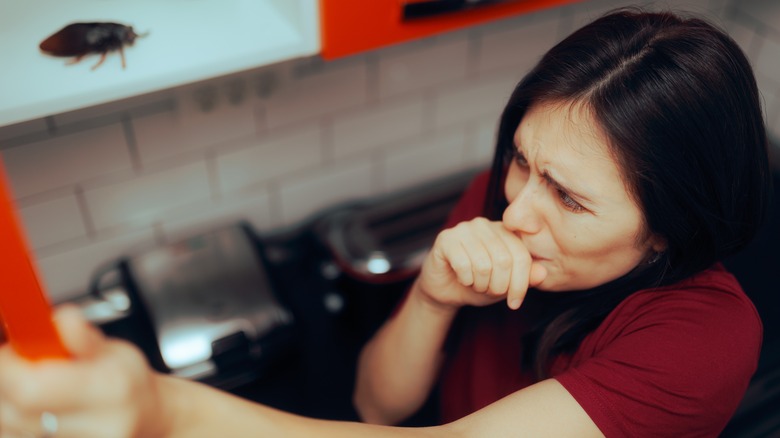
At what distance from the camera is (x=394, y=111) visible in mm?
1472

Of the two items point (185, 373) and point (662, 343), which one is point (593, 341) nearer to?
point (662, 343)

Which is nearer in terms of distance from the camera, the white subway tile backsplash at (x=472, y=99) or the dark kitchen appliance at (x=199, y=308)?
the dark kitchen appliance at (x=199, y=308)

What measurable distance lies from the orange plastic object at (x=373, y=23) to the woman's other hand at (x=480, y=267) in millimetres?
263

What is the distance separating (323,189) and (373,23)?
0.65 metres

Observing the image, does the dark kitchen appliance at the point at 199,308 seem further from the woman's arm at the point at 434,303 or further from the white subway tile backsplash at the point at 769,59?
the white subway tile backsplash at the point at 769,59

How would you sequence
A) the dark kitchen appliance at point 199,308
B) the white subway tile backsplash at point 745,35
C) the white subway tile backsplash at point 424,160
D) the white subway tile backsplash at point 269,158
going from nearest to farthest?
1. the dark kitchen appliance at point 199,308
2. the white subway tile backsplash at point 269,158
3. the white subway tile backsplash at point 424,160
4. the white subway tile backsplash at point 745,35

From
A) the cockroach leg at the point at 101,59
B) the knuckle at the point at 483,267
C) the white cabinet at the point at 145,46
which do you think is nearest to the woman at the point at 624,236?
the knuckle at the point at 483,267

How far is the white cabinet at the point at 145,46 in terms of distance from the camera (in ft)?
2.46

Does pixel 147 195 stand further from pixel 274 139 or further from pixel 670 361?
pixel 670 361

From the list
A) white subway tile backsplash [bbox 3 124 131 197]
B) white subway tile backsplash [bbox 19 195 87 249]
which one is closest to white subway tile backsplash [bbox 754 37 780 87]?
white subway tile backsplash [bbox 3 124 131 197]

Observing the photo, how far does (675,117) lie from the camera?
699mm

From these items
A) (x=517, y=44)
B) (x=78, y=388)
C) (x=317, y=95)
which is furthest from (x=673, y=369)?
(x=517, y=44)

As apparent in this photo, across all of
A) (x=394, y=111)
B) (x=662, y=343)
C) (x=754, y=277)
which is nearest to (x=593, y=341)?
(x=662, y=343)

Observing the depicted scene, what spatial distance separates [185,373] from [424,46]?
0.78 meters
